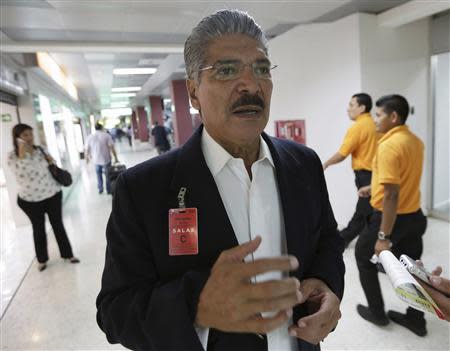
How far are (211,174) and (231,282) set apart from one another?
1.12 ft

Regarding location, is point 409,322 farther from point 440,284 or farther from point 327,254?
point 327,254

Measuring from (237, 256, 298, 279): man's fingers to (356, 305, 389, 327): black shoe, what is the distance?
6.78ft

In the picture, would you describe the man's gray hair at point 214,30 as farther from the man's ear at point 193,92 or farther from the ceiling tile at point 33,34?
the ceiling tile at point 33,34

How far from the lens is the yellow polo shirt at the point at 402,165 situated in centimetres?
194

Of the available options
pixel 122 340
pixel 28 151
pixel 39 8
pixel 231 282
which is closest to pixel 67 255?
pixel 28 151

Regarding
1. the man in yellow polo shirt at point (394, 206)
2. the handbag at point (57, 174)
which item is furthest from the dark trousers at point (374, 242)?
the handbag at point (57, 174)

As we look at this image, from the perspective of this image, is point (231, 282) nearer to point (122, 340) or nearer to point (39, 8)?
point (122, 340)

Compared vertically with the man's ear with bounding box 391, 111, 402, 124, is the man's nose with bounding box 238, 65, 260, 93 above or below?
above

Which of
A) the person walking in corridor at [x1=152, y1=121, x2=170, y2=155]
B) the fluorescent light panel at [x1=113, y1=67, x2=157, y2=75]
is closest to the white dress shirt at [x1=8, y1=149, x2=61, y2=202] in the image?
the fluorescent light panel at [x1=113, y1=67, x2=157, y2=75]

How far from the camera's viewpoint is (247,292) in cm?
63

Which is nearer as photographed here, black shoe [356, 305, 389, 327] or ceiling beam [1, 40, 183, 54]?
black shoe [356, 305, 389, 327]

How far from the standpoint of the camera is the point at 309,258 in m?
1.02

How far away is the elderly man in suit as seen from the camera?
2.48 feet

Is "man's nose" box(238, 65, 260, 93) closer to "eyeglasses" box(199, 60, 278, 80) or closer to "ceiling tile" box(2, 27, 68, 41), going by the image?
"eyeglasses" box(199, 60, 278, 80)
